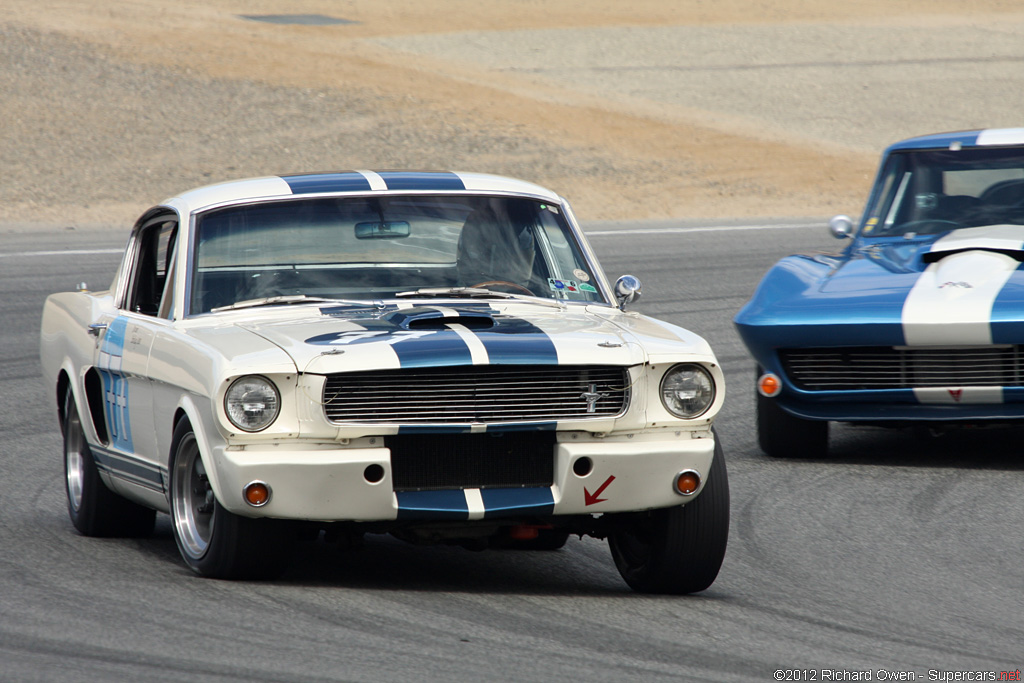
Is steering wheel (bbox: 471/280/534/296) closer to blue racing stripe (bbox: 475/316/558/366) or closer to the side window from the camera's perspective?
blue racing stripe (bbox: 475/316/558/366)

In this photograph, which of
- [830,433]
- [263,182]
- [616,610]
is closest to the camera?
[616,610]

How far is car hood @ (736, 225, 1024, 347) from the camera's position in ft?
24.2

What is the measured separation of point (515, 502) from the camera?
4.98m

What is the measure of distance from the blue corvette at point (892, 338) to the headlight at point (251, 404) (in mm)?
3434

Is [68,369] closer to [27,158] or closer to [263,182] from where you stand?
[263,182]

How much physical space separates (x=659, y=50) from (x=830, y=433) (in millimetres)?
39554

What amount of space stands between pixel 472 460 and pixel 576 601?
605 millimetres

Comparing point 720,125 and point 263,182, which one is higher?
point 263,182

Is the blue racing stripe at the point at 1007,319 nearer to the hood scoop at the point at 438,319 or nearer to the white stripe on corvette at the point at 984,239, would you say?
the white stripe on corvette at the point at 984,239

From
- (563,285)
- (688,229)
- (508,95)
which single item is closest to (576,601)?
(563,285)

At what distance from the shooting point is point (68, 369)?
6.59m

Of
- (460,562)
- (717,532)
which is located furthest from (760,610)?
(460,562)

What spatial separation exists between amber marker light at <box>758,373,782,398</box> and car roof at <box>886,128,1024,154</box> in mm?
2077

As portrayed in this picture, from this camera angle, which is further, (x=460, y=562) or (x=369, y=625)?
(x=460, y=562)
